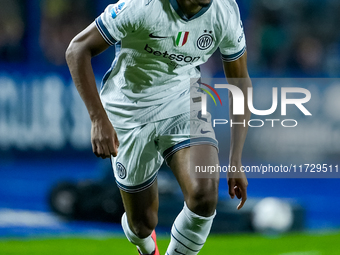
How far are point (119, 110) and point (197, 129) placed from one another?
54 cm

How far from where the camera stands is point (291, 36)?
7504 millimetres

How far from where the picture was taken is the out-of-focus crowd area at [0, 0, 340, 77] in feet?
20.9

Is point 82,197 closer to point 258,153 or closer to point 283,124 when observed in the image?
point 258,153

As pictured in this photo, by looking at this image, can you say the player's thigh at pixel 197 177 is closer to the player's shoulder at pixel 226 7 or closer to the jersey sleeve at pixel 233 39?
the jersey sleeve at pixel 233 39

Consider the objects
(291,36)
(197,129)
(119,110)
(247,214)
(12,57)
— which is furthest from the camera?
(291,36)

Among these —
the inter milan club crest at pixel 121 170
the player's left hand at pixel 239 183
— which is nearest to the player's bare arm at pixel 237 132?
the player's left hand at pixel 239 183

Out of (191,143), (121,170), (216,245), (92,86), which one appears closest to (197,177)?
(191,143)

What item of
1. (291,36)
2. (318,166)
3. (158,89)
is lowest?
(318,166)

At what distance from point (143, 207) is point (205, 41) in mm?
1103

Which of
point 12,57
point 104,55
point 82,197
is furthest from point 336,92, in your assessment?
point 12,57

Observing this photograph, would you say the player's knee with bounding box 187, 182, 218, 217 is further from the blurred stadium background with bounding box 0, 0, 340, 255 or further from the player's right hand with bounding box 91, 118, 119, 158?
the blurred stadium background with bounding box 0, 0, 340, 255

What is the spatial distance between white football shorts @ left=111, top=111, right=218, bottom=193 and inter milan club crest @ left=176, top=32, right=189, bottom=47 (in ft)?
1.31

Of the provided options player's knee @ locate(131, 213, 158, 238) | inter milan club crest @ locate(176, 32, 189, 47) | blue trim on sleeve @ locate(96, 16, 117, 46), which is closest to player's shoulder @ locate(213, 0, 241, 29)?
inter milan club crest @ locate(176, 32, 189, 47)

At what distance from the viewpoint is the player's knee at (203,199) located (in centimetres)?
232
